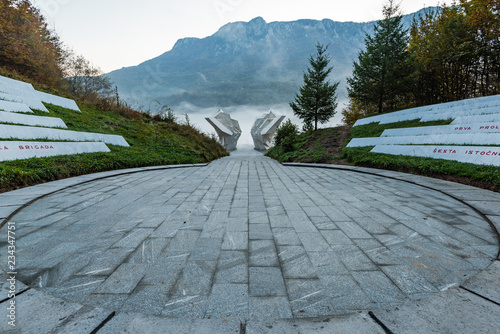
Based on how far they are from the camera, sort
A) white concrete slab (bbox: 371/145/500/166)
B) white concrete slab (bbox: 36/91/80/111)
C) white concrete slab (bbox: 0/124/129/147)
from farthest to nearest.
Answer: white concrete slab (bbox: 36/91/80/111) < white concrete slab (bbox: 0/124/129/147) < white concrete slab (bbox: 371/145/500/166)

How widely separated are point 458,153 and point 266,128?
106ft

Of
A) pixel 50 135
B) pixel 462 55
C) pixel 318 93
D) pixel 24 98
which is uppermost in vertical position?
pixel 462 55

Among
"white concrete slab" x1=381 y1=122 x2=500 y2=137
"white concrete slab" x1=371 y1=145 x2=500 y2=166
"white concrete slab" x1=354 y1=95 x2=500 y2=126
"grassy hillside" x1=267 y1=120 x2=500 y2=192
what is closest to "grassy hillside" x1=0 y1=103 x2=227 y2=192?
"grassy hillside" x1=267 y1=120 x2=500 y2=192

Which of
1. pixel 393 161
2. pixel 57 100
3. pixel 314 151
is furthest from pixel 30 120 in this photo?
pixel 393 161

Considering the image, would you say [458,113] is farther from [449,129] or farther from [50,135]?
[50,135]

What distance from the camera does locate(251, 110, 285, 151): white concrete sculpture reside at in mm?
37531

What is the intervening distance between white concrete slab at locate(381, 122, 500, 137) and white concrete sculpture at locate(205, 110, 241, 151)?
1193 inches

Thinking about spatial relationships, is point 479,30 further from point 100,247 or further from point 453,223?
point 100,247

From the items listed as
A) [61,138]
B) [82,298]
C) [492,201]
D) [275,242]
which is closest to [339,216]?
[275,242]

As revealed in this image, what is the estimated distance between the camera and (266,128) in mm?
37656

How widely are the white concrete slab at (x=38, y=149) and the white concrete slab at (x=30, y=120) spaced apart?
1659 mm

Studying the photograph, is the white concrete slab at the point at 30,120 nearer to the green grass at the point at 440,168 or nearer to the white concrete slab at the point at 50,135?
the white concrete slab at the point at 50,135

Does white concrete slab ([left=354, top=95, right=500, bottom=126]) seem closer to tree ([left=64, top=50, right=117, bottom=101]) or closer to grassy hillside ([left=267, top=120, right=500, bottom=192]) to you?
grassy hillside ([left=267, top=120, right=500, bottom=192])

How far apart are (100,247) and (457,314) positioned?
3.07 metres
